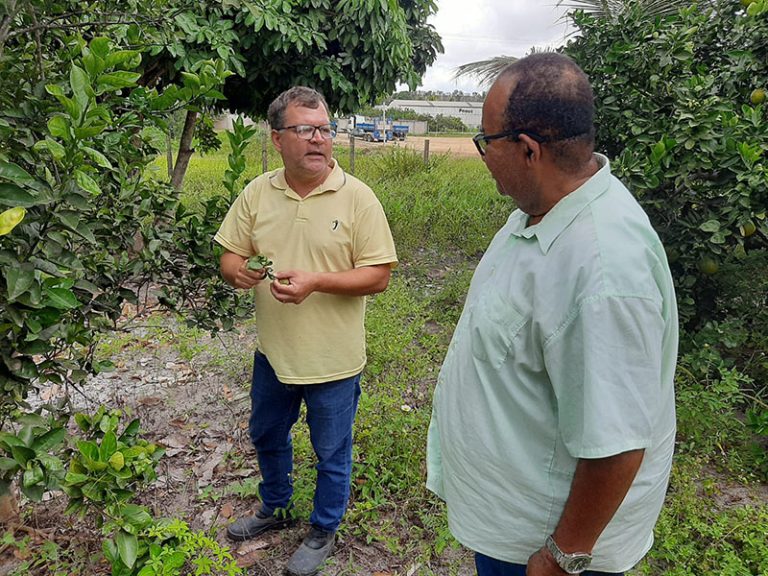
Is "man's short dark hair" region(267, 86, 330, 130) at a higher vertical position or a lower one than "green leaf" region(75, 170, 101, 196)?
higher

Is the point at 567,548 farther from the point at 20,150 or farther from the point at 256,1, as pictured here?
the point at 256,1

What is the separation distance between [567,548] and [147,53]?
4237mm

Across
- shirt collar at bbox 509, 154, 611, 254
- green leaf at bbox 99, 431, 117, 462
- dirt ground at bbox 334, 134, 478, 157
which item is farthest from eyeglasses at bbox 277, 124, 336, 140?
dirt ground at bbox 334, 134, 478, 157

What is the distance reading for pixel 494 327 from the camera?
1.29m

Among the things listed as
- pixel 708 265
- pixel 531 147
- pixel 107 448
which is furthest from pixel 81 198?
pixel 708 265

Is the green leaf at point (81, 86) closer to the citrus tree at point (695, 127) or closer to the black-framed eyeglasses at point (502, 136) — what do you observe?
the black-framed eyeglasses at point (502, 136)

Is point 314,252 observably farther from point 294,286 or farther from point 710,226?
point 710,226

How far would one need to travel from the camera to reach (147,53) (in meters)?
4.16

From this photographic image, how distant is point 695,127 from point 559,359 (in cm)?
276

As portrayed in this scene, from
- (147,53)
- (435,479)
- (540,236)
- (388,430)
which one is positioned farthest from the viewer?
(147,53)

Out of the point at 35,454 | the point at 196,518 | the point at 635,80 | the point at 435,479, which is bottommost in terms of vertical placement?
the point at 196,518

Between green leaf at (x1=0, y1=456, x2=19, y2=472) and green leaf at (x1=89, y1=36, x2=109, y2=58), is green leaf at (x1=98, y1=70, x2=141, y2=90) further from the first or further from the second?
green leaf at (x1=0, y1=456, x2=19, y2=472)

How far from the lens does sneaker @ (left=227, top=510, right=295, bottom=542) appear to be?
8.51 ft

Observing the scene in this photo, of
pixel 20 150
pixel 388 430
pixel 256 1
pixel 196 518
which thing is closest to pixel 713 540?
pixel 388 430
